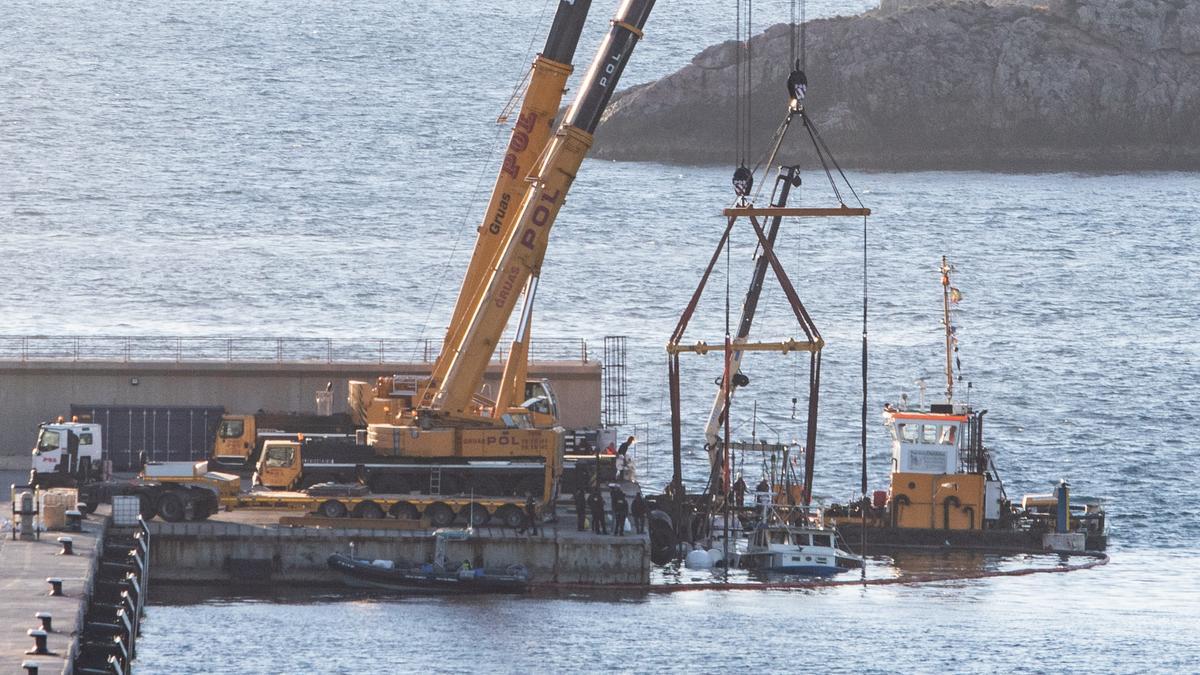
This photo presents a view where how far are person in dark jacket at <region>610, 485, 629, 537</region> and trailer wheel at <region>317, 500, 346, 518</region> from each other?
6.19 metres

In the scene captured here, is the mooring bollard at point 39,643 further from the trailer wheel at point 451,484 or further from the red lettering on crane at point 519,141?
the red lettering on crane at point 519,141

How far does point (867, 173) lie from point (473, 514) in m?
132

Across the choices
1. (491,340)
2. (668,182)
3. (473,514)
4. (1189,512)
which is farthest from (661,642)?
(668,182)

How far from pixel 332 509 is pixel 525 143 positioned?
1078cm

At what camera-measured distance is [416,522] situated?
56.1m

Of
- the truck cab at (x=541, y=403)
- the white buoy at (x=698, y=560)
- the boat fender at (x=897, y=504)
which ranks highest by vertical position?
the truck cab at (x=541, y=403)

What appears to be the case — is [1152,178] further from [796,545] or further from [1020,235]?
[796,545]

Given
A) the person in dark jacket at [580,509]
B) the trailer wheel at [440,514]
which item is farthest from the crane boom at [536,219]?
the person in dark jacket at [580,509]

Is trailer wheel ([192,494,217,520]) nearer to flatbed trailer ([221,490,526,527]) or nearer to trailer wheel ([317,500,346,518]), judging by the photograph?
flatbed trailer ([221,490,526,527])

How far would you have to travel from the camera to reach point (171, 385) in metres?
66.8

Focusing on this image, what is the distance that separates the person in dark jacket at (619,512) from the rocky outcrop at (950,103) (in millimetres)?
132970


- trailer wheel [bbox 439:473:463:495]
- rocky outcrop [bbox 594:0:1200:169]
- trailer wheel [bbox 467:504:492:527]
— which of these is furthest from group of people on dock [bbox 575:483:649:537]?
rocky outcrop [bbox 594:0:1200:169]

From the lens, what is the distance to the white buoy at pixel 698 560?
60.8 m

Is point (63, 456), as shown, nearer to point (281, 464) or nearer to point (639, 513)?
point (281, 464)
